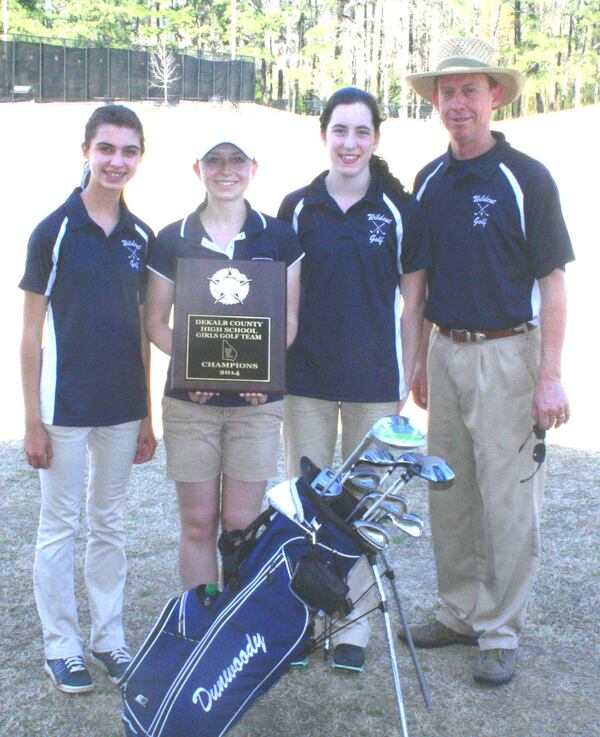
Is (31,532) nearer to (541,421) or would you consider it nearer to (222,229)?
(222,229)

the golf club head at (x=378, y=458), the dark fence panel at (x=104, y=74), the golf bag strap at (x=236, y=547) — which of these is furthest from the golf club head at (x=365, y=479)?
the dark fence panel at (x=104, y=74)

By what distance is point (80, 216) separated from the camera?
3.69m

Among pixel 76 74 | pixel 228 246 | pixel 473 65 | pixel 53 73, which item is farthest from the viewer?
pixel 76 74

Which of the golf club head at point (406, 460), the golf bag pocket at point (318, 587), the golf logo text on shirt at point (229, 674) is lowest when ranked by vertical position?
the golf logo text on shirt at point (229, 674)

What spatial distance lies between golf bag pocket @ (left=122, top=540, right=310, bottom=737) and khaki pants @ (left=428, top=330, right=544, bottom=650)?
129 centimetres

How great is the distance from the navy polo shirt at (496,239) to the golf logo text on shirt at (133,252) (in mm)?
1183

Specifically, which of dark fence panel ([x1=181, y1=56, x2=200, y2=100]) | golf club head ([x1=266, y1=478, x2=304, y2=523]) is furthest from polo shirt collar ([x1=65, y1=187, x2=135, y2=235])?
dark fence panel ([x1=181, y1=56, x2=200, y2=100])

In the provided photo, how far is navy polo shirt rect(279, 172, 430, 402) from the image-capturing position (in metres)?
3.91

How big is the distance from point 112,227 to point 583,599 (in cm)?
274

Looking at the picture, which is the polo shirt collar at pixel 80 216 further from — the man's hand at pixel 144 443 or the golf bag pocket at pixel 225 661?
the golf bag pocket at pixel 225 661

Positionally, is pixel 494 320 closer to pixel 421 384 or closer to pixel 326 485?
pixel 421 384

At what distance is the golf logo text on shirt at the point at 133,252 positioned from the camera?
375 centimetres

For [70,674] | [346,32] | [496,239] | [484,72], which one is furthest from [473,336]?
[346,32]

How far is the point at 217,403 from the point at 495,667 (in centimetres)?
151
